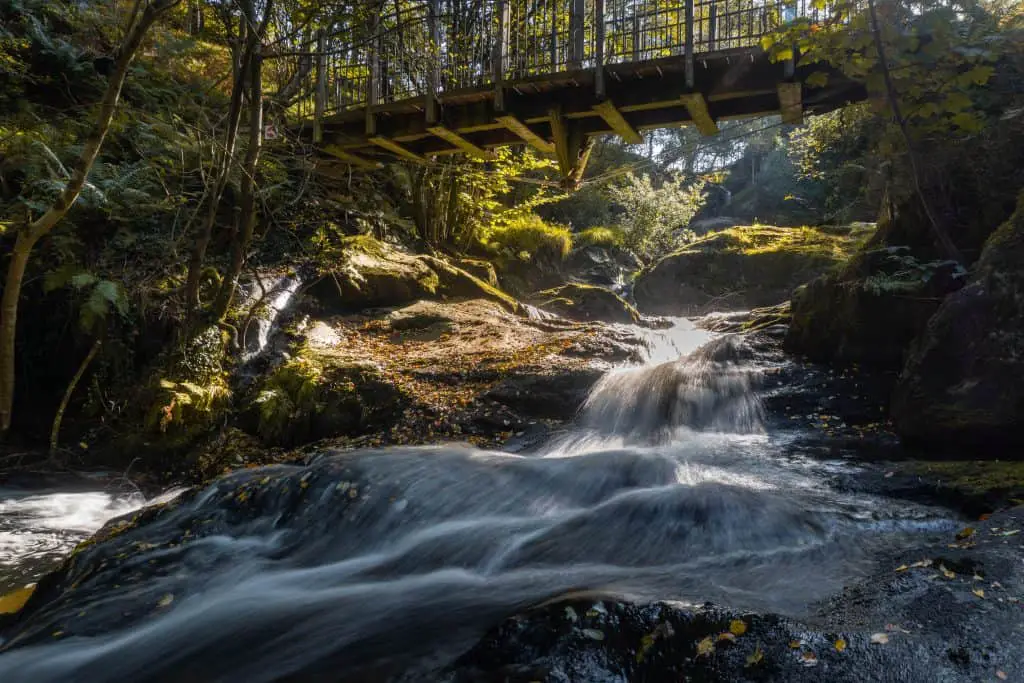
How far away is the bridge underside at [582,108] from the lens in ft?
21.6

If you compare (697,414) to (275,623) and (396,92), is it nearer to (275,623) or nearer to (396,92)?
(275,623)

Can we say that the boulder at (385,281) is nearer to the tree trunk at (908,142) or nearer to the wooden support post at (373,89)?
the wooden support post at (373,89)

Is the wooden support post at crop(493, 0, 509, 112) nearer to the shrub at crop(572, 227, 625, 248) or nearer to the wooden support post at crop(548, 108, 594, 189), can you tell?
the wooden support post at crop(548, 108, 594, 189)

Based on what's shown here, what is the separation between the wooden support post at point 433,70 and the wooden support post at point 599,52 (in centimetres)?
218

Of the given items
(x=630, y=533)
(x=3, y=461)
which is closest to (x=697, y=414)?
(x=630, y=533)

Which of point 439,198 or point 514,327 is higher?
point 439,198

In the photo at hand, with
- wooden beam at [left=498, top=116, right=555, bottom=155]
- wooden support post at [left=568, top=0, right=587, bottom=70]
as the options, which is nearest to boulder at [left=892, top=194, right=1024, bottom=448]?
wooden support post at [left=568, top=0, right=587, bottom=70]

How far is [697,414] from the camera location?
A: 5.74 metres

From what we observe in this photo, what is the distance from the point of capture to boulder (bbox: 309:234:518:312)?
8758 millimetres

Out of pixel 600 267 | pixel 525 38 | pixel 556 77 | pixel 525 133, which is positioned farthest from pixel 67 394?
pixel 600 267

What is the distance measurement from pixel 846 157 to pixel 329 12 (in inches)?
584

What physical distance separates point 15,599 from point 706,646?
4.22 meters

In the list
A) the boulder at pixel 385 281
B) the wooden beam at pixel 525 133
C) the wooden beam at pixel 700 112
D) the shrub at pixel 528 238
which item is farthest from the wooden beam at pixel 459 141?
the shrub at pixel 528 238

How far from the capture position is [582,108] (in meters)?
7.49
